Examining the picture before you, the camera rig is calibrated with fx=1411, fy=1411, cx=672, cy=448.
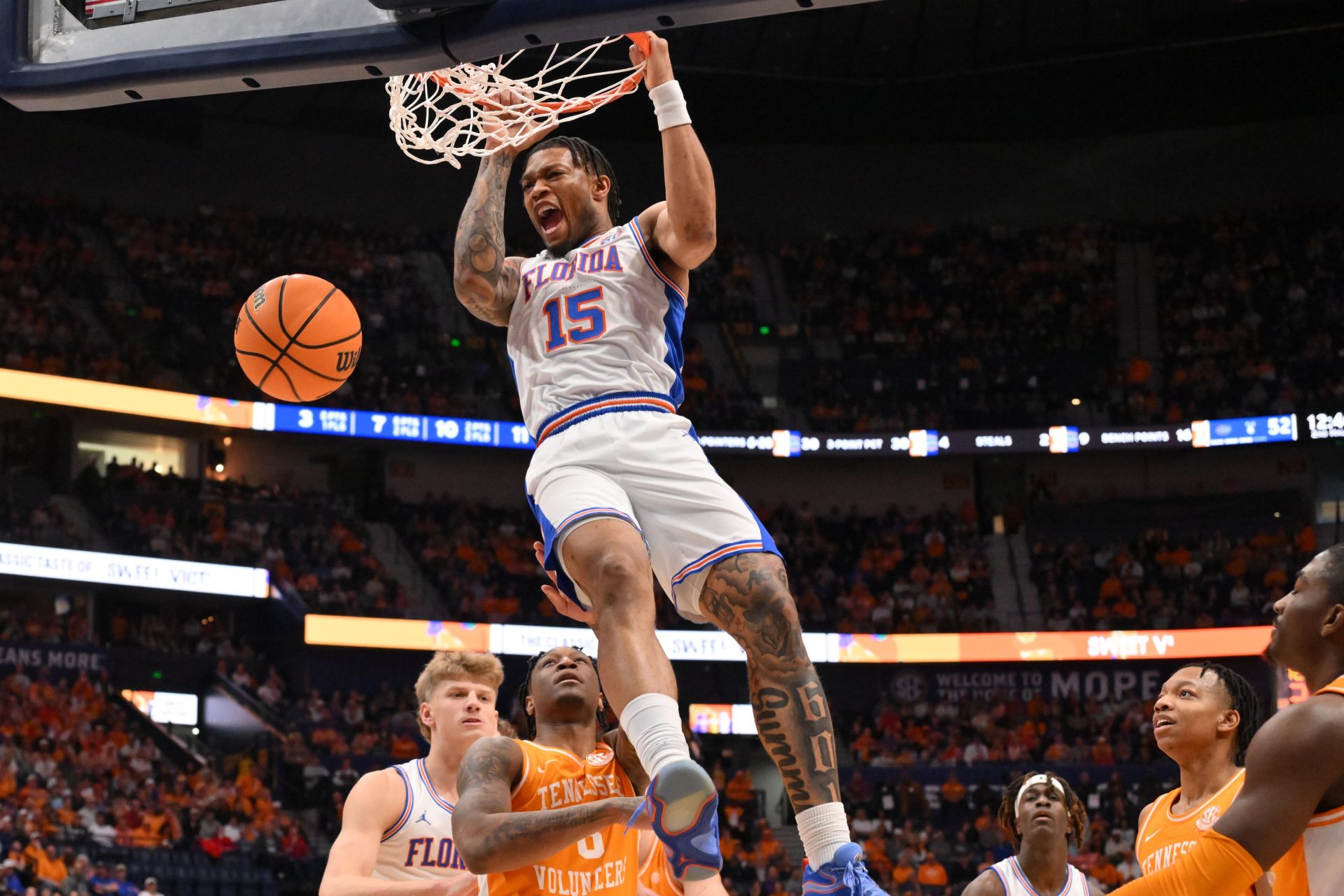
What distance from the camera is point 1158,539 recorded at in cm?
2544

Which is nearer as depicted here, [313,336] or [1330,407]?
[313,336]

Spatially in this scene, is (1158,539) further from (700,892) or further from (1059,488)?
(700,892)

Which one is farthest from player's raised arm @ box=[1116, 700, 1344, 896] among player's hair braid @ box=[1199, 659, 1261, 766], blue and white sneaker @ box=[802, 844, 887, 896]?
player's hair braid @ box=[1199, 659, 1261, 766]

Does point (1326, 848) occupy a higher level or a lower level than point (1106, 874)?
higher

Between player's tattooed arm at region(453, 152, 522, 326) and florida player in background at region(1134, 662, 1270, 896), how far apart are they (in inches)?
122

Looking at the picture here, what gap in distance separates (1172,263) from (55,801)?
22214 mm

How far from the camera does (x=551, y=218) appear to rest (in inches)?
187

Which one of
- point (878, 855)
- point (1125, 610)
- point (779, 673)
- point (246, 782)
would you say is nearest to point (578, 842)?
point (779, 673)

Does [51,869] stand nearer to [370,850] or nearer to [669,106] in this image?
[370,850]

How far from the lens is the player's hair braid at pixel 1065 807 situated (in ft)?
23.0

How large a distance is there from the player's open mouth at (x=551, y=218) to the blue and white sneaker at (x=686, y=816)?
6.59 feet

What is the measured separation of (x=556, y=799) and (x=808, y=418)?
74.2 ft

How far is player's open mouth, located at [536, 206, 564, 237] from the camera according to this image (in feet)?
15.5

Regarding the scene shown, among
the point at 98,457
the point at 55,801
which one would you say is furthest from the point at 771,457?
the point at 55,801
